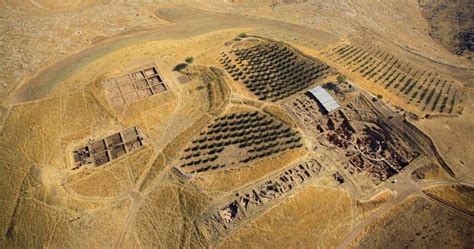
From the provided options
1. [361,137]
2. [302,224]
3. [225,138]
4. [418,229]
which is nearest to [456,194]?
[418,229]

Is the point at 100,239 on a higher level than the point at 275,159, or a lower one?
lower

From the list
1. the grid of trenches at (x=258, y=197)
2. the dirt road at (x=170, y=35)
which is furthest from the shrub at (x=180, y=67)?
the grid of trenches at (x=258, y=197)

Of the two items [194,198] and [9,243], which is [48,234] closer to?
[9,243]

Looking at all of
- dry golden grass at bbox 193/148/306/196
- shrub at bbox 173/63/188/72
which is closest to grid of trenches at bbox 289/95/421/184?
dry golden grass at bbox 193/148/306/196

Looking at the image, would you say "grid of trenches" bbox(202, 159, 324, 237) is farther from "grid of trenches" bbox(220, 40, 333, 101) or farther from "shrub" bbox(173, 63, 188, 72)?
"shrub" bbox(173, 63, 188, 72)

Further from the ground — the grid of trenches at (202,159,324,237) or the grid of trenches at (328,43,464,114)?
the grid of trenches at (328,43,464,114)

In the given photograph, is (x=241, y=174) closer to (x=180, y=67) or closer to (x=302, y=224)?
(x=302, y=224)

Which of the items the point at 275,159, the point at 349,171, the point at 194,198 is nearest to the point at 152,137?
the point at 194,198

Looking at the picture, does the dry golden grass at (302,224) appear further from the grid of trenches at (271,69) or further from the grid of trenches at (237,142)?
the grid of trenches at (271,69)
